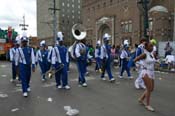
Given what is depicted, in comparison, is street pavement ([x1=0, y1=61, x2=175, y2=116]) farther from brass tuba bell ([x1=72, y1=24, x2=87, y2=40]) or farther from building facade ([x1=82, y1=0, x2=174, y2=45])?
building facade ([x1=82, y1=0, x2=174, y2=45])

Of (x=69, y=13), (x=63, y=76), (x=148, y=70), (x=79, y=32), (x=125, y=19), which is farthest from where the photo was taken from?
(x=69, y=13)

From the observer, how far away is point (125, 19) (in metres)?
61.7

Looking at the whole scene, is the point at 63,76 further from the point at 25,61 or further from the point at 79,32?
the point at 79,32

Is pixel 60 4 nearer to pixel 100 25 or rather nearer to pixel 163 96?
pixel 100 25

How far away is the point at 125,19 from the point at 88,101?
177 feet

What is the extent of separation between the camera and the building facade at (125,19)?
51.4 m

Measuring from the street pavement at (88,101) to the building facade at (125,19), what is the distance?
32.5 m

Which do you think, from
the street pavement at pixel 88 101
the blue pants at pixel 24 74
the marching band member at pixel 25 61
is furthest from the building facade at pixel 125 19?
the blue pants at pixel 24 74

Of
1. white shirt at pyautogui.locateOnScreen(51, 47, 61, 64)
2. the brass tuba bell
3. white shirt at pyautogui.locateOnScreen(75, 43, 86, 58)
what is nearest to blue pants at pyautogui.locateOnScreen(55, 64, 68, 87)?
white shirt at pyautogui.locateOnScreen(51, 47, 61, 64)

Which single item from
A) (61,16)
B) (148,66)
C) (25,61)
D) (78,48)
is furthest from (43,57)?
(61,16)

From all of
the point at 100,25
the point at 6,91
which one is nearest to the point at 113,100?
the point at 6,91

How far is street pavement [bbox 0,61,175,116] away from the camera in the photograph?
7.71 metres

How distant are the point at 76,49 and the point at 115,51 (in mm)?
14664

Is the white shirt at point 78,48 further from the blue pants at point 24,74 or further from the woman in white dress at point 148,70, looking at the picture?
the woman in white dress at point 148,70
